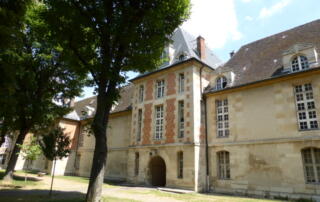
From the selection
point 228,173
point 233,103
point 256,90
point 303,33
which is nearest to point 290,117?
point 256,90

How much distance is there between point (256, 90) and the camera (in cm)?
1457

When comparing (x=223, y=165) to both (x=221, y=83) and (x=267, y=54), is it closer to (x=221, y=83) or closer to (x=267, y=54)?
(x=221, y=83)

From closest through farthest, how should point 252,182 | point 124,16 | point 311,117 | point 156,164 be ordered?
1. point 124,16
2. point 311,117
3. point 252,182
4. point 156,164

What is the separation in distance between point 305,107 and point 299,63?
8.67 ft

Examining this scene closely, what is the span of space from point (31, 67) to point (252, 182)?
1664 centimetres

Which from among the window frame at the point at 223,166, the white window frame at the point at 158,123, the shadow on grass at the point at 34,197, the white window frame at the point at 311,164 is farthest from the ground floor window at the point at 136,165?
the white window frame at the point at 311,164

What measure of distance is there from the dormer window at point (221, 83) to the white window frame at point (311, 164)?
6.59 metres

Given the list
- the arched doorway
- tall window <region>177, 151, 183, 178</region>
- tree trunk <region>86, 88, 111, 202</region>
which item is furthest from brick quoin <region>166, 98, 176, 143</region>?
tree trunk <region>86, 88, 111, 202</region>

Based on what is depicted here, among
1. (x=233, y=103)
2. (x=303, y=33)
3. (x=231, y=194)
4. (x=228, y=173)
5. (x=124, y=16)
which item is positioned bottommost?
(x=231, y=194)

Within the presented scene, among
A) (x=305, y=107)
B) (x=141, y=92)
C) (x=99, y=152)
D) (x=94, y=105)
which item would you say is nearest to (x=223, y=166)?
(x=305, y=107)

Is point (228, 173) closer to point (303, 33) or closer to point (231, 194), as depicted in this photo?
point (231, 194)

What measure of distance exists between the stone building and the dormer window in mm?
78

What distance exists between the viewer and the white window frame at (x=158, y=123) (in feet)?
59.6

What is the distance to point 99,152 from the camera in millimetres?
9094
